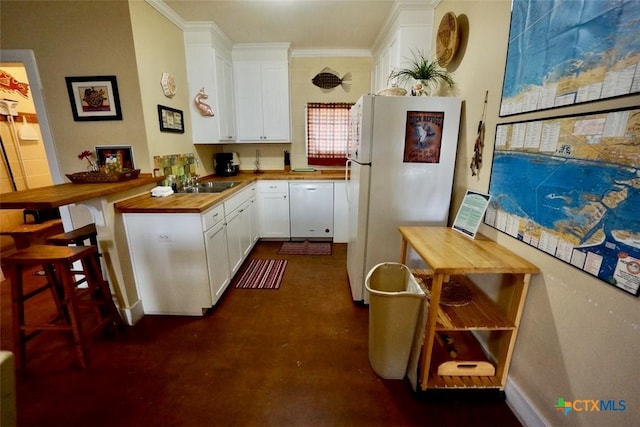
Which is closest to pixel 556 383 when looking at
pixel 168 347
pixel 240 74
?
pixel 168 347

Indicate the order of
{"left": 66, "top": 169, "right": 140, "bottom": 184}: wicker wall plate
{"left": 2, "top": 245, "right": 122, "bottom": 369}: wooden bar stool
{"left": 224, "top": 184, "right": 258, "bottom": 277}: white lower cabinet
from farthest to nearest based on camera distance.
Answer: {"left": 224, "top": 184, "right": 258, "bottom": 277}: white lower cabinet → {"left": 66, "top": 169, "right": 140, "bottom": 184}: wicker wall plate → {"left": 2, "top": 245, "right": 122, "bottom": 369}: wooden bar stool

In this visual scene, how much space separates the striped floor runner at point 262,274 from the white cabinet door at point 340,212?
2.89 feet

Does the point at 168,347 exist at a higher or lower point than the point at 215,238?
lower

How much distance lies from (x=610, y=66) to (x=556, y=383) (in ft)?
4.26

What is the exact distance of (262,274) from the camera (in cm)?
282

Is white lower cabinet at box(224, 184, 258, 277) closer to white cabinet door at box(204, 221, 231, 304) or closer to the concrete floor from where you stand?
white cabinet door at box(204, 221, 231, 304)

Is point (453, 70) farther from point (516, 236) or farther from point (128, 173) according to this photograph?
point (128, 173)

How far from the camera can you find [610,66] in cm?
94

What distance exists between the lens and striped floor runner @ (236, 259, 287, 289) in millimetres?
2617

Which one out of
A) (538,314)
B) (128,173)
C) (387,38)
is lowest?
(538,314)

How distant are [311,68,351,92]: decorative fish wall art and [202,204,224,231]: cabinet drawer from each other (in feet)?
7.99

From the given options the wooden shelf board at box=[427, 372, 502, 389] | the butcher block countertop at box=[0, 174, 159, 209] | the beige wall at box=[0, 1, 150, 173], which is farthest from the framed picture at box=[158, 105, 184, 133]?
the wooden shelf board at box=[427, 372, 502, 389]

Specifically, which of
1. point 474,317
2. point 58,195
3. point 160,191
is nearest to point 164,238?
point 160,191

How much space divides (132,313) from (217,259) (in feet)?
2.36
